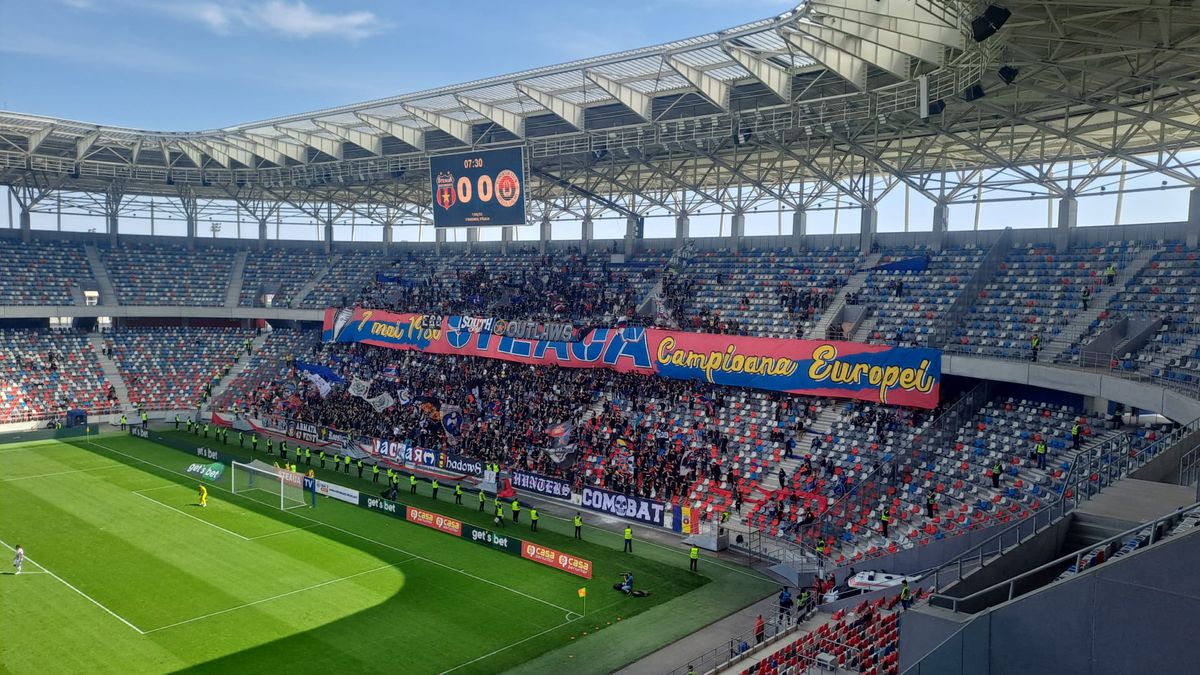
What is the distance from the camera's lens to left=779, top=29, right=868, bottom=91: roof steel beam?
92.1ft

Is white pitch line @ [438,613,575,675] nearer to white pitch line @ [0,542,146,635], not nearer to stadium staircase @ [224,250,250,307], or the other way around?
white pitch line @ [0,542,146,635]

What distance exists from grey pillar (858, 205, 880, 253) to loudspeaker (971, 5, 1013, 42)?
2000cm

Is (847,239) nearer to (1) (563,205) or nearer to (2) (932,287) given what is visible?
(2) (932,287)

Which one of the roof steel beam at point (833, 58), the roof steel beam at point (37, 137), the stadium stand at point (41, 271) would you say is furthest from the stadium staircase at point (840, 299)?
the stadium stand at point (41, 271)

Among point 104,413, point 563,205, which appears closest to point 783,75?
point 563,205

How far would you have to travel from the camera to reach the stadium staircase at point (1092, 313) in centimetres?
2820

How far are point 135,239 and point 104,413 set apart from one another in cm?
1784

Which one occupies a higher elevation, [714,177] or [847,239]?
[714,177]

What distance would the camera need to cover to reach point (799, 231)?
143 ft

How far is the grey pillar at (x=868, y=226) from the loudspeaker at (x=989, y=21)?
20.0 metres

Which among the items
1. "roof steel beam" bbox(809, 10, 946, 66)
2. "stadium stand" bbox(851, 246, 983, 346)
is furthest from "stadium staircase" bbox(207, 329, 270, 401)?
"roof steel beam" bbox(809, 10, 946, 66)

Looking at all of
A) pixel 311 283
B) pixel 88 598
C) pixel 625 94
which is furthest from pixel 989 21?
pixel 311 283

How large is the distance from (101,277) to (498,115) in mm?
Result: 33961

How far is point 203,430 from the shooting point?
4638 cm
